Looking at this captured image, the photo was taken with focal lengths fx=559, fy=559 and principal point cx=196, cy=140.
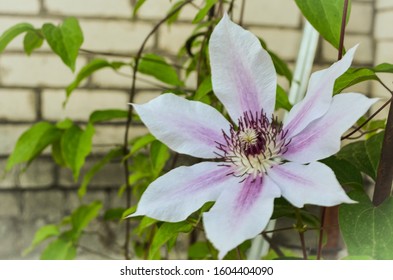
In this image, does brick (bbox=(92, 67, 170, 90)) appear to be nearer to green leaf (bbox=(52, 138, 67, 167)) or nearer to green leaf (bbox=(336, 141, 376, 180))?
green leaf (bbox=(52, 138, 67, 167))

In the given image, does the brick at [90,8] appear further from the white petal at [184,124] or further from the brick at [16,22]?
the white petal at [184,124]

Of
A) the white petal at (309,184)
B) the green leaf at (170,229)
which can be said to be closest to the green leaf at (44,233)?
the green leaf at (170,229)

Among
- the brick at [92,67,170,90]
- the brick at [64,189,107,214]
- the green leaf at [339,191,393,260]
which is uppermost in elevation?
the green leaf at [339,191,393,260]

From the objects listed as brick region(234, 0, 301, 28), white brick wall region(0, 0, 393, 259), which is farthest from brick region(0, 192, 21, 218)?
brick region(234, 0, 301, 28)

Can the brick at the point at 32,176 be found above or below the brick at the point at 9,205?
above

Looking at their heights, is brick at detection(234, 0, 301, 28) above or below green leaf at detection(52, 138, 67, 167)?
above
